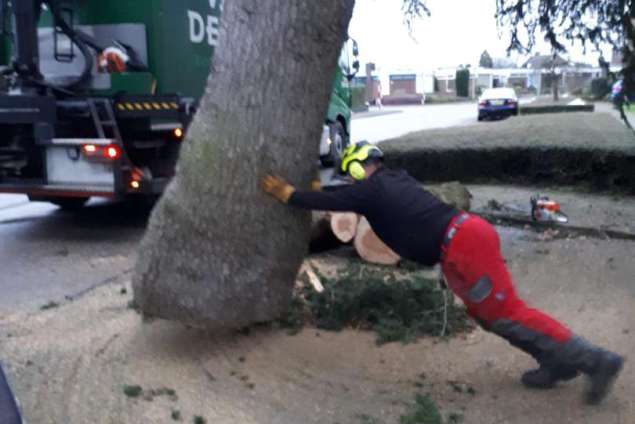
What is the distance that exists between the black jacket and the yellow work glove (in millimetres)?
45

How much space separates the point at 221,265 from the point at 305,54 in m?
1.33

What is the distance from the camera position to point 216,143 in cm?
492

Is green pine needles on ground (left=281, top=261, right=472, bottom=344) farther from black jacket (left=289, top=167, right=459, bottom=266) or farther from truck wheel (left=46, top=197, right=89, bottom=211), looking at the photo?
truck wheel (left=46, top=197, right=89, bottom=211)

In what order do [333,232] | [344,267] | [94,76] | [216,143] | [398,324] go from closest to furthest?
[216,143], [398,324], [344,267], [333,232], [94,76]

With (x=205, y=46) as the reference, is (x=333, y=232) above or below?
below

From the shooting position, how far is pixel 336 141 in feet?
48.2

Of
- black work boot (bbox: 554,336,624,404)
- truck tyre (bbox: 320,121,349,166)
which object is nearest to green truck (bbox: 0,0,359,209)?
truck tyre (bbox: 320,121,349,166)

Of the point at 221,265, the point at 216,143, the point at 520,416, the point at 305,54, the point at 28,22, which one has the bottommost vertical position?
the point at 520,416

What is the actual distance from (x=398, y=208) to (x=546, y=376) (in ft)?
4.26

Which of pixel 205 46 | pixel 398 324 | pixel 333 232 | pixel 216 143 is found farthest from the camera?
pixel 205 46

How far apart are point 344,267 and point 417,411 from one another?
3266mm

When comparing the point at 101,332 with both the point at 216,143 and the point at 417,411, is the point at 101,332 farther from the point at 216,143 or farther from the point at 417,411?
the point at 417,411

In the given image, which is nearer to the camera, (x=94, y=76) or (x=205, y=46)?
(x=94, y=76)

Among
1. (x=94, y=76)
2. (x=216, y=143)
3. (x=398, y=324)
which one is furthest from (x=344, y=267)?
(x=94, y=76)
